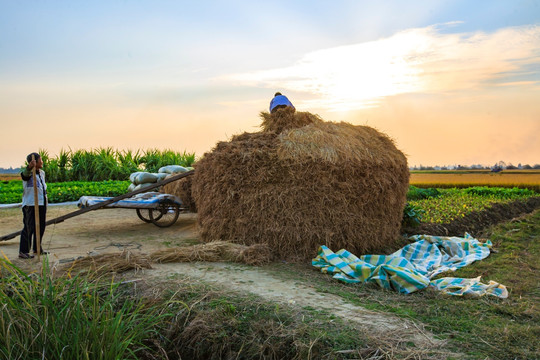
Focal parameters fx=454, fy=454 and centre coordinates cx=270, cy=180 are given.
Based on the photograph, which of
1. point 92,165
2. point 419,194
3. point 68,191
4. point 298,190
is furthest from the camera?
point 92,165

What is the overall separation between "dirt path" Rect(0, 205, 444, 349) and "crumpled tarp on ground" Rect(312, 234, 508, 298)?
28.4 inches

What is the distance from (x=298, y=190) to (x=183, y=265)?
1.77 meters

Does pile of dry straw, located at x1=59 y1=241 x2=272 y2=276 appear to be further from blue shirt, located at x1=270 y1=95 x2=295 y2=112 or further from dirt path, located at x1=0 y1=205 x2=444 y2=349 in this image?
blue shirt, located at x1=270 y1=95 x2=295 y2=112

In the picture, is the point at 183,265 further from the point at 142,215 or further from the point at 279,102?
the point at 142,215

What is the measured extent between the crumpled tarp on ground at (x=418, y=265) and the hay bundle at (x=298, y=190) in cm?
40

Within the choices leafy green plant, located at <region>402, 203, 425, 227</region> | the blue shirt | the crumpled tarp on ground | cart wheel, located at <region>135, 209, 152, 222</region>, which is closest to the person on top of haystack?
the blue shirt

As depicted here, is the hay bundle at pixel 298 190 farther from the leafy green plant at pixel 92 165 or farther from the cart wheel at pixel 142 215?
the leafy green plant at pixel 92 165

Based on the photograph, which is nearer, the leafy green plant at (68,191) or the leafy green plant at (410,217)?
the leafy green plant at (410,217)

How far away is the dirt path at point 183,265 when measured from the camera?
3.79m

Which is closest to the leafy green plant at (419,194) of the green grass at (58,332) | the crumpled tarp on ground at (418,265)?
the crumpled tarp on ground at (418,265)

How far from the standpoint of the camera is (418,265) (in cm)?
622

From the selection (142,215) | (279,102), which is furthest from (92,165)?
(279,102)

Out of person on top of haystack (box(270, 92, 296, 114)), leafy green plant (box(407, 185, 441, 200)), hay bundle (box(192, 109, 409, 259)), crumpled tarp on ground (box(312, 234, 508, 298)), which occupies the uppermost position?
person on top of haystack (box(270, 92, 296, 114))

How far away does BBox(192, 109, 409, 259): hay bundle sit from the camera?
6094 millimetres
